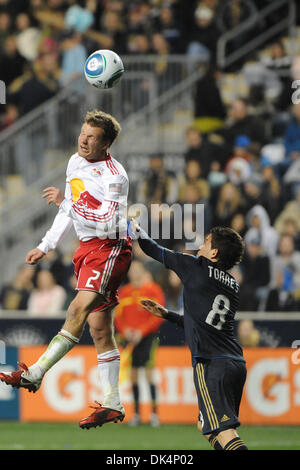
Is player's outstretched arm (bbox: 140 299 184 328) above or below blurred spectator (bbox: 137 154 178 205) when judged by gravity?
below

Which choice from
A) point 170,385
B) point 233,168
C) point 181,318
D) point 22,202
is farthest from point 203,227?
point 181,318

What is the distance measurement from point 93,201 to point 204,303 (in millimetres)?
1151

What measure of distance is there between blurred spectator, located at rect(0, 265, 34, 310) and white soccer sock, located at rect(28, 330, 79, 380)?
23.2 feet

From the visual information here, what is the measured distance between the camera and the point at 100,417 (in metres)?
8.15

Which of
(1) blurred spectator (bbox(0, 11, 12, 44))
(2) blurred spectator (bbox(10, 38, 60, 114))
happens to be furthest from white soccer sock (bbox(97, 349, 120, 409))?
(1) blurred spectator (bbox(0, 11, 12, 44))

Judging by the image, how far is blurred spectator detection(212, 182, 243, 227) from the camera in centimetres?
1478

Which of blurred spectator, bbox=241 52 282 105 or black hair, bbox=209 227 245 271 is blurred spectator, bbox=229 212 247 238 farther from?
black hair, bbox=209 227 245 271

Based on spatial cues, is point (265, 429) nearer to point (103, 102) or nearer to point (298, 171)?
point (298, 171)

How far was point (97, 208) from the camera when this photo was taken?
8.09m

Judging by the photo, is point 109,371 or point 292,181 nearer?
point 109,371

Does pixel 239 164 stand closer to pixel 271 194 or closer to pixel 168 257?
pixel 271 194

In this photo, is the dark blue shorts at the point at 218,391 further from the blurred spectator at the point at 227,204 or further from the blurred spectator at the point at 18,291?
the blurred spectator at the point at 18,291

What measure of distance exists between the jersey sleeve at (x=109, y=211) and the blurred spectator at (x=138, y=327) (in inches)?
226

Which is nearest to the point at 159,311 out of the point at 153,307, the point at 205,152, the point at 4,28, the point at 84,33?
the point at 153,307
